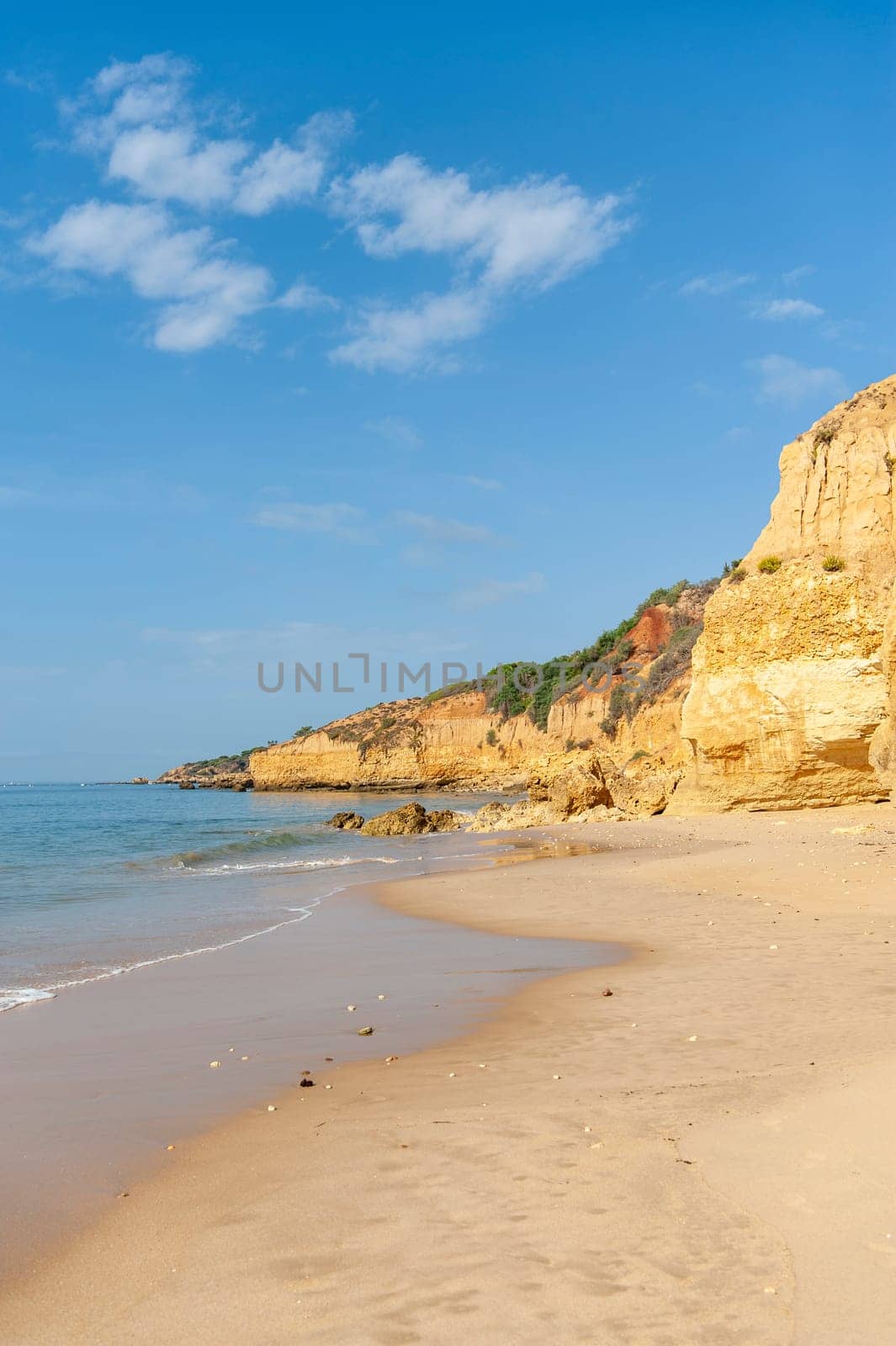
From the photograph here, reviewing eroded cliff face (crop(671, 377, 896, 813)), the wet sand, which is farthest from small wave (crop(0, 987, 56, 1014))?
eroded cliff face (crop(671, 377, 896, 813))

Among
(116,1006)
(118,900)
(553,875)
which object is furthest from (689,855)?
(116,1006)

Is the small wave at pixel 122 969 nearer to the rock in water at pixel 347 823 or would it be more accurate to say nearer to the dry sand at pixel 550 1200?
the dry sand at pixel 550 1200

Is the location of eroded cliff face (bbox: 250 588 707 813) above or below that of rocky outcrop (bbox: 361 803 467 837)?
above

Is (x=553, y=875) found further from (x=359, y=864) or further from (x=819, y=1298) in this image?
(x=819, y=1298)

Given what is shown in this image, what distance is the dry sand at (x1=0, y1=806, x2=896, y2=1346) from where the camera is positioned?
2.70 m

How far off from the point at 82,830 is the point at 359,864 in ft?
65.9

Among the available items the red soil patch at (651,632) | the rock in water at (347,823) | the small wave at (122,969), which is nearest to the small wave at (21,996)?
the small wave at (122,969)

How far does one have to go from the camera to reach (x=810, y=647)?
1906 centimetres

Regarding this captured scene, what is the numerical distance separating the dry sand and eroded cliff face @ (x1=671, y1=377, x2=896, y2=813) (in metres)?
12.8

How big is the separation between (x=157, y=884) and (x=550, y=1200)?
1523 centimetres

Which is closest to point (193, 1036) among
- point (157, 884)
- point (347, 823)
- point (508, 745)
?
point (157, 884)

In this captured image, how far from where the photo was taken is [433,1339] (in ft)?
8.48

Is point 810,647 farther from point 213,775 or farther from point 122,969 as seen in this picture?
point 213,775

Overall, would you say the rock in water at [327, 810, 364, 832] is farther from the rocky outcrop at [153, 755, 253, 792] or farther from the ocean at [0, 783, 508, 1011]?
the rocky outcrop at [153, 755, 253, 792]
